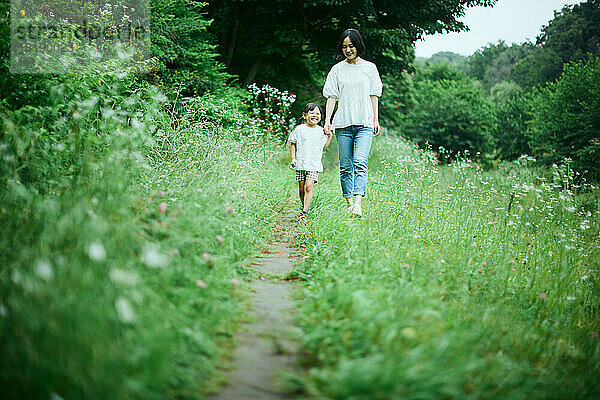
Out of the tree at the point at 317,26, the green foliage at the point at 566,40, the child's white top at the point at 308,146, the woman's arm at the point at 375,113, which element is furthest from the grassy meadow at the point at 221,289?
the green foliage at the point at 566,40

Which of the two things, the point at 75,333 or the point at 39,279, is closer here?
the point at 75,333

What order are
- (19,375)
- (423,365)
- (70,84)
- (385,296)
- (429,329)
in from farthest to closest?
(70,84), (385,296), (429,329), (423,365), (19,375)

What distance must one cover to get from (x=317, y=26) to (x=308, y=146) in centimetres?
738

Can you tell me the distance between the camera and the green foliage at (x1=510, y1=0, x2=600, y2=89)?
33531 mm

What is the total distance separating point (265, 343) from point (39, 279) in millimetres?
1133

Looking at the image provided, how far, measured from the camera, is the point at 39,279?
5.83ft

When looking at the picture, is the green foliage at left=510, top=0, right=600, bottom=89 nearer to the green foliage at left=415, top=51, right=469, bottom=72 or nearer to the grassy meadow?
the green foliage at left=415, top=51, right=469, bottom=72

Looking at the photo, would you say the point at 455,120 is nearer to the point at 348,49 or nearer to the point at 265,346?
the point at 348,49

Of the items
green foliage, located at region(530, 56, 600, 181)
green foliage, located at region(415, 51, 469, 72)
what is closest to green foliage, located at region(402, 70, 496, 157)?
green foliage, located at region(530, 56, 600, 181)

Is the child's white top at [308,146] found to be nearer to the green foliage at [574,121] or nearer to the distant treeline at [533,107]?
the distant treeline at [533,107]

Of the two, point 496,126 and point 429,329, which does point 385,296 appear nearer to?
point 429,329

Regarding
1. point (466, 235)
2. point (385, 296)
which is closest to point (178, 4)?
point (466, 235)

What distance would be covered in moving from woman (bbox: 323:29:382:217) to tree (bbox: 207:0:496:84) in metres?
6.49

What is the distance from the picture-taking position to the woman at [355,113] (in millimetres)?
4676
